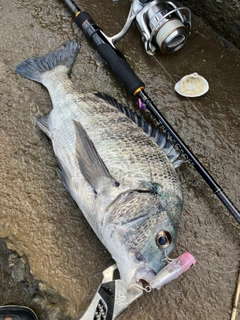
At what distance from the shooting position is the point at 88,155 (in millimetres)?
2381

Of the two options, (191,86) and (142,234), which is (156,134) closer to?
(191,86)

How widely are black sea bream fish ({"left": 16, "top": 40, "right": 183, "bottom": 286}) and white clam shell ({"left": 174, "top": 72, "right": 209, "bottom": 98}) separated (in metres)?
0.61

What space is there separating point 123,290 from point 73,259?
1.62 ft

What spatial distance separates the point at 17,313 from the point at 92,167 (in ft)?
4.27

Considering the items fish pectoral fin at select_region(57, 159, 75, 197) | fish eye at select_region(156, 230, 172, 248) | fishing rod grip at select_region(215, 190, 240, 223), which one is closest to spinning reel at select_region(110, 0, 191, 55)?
fish pectoral fin at select_region(57, 159, 75, 197)

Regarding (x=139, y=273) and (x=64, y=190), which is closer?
(x=139, y=273)

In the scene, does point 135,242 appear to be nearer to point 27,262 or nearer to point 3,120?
point 27,262

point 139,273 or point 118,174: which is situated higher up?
point 118,174

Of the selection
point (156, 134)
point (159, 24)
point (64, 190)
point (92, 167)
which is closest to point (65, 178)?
point (64, 190)

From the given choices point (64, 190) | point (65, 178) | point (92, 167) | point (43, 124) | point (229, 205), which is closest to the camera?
point (92, 167)

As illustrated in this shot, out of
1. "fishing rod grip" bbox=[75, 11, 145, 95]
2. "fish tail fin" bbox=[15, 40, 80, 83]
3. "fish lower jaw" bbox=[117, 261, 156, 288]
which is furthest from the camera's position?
"fish tail fin" bbox=[15, 40, 80, 83]

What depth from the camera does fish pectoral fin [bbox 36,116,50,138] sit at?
2766 millimetres

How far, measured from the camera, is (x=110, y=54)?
3.02 metres

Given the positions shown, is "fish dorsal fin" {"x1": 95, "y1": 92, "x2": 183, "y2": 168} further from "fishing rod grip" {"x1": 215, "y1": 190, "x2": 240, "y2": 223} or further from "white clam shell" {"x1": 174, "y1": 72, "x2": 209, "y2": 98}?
"white clam shell" {"x1": 174, "y1": 72, "x2": 209, "y2": 98}
